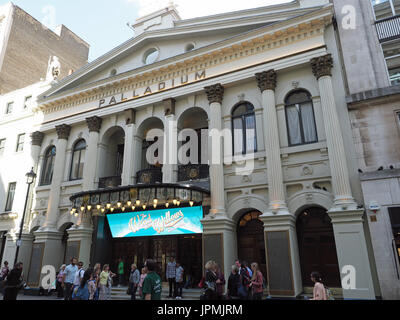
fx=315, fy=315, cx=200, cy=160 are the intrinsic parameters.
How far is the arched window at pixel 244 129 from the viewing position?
16250mm

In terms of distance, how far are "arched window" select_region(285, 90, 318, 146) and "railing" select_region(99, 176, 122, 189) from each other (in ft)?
34.2

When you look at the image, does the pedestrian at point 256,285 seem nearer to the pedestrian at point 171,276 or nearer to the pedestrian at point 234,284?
the pedestrian at point 234,284

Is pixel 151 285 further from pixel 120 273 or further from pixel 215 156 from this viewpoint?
pixel 120 273

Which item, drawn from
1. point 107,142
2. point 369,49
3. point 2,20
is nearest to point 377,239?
point 369,49

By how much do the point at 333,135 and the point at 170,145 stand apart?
27.7 feet

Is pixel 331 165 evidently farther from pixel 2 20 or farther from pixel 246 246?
pixel 2 20

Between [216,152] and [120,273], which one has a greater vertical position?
[216,152]

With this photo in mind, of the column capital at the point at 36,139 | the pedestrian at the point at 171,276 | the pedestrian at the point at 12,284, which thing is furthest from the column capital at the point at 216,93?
the column capital at the point at 36,139

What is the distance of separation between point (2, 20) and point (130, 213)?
94.7 feet

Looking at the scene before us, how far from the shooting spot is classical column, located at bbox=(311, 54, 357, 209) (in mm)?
13039

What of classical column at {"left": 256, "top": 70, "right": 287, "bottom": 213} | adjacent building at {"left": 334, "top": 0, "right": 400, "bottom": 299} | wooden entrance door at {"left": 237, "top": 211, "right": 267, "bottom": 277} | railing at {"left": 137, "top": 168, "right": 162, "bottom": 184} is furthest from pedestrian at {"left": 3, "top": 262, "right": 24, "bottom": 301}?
adjacent building at {"left": 334, "top": 0, "right": 400, "bottom": 299}

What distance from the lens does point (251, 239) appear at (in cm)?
1540

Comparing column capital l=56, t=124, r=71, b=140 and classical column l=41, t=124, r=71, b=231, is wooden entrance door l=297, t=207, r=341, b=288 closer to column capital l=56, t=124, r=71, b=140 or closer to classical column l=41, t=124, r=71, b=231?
classical column l=41, t=124, r=71, b=231

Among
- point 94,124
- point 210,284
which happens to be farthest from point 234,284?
point 94,124
